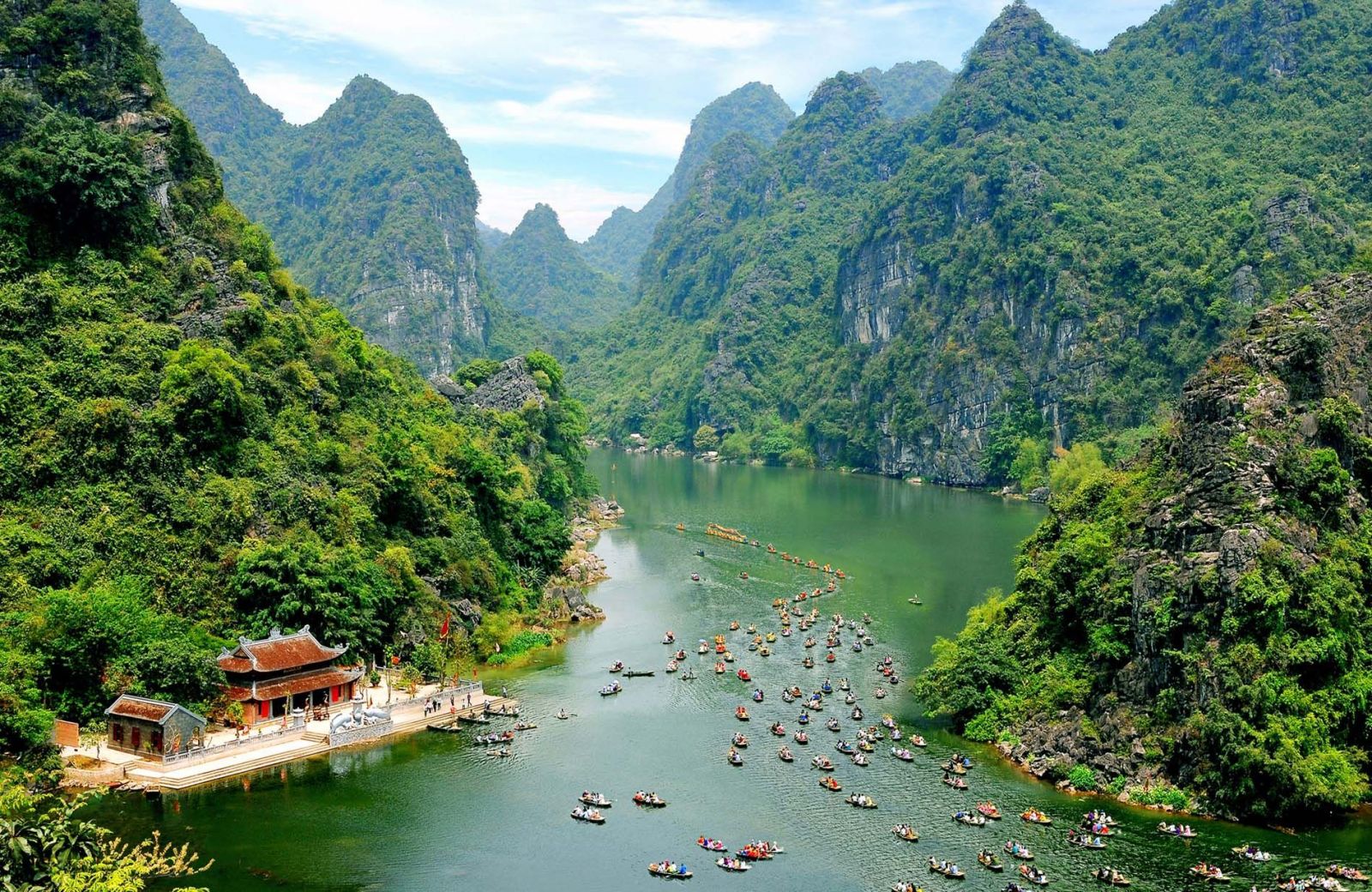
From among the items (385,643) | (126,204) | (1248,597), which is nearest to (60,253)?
(126,204)

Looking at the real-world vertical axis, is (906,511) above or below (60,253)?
below

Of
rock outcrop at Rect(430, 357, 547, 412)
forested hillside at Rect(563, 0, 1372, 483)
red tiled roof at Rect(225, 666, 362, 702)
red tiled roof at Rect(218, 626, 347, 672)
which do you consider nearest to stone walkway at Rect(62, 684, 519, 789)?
red tiled roof at Rect(225, 666, 362, 702)

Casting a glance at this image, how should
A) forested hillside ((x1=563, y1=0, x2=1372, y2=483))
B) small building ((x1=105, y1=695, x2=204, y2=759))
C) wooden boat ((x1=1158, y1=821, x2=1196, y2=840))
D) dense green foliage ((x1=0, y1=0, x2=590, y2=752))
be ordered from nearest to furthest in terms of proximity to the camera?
wooden boat ((x1=1158, y1=821, x2=1196, y2=840))
small building ((x1=105, y1=695, x2=204, y2=759))
dense green foliage ((x1=0, y1=0, x2=590, y2=752))
forested hillside ((x1=563, y1=0, x2=1372, y2=483))

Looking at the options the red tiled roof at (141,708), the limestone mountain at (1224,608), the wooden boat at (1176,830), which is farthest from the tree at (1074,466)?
the red tiled roof at (141,708)

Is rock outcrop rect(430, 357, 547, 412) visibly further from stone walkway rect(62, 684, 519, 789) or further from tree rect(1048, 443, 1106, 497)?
stone walkway rect(62, 684, 519, 789)

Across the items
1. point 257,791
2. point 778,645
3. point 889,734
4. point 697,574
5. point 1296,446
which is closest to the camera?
point 257,791

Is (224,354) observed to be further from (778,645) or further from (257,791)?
(778,645)

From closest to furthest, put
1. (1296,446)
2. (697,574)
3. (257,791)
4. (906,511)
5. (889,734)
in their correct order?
(257,791)
(1296,446)
(889,734)
(697,574)
(906,511)

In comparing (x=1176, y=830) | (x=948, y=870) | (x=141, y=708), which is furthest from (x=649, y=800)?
(x=141, y=708)
